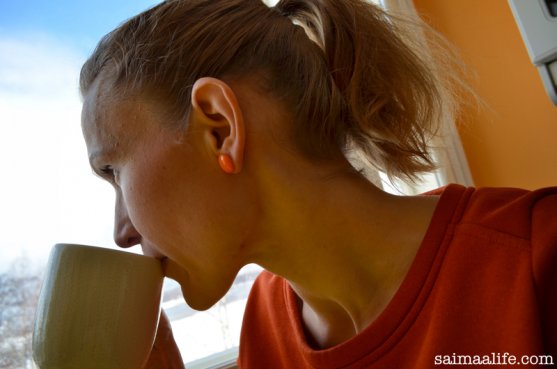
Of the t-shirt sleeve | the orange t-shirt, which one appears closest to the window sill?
the orange t-shirt

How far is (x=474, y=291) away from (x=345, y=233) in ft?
0.60

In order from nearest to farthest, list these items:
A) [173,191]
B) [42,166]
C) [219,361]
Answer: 1. [173,191]
2. [42,166]
3. [219,361]

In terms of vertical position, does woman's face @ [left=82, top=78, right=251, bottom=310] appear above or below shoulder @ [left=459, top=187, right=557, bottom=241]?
above

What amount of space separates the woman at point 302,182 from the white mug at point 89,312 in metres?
0.10

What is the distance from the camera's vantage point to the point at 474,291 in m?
0.55

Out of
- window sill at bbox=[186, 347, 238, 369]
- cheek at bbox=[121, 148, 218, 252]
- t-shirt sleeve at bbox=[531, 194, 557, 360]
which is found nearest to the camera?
t-shirt sleeve at bbox=[531, 194, 557, 360]

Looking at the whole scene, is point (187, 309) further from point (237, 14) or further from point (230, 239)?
point (237, 14)

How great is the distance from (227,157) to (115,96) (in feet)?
0.60

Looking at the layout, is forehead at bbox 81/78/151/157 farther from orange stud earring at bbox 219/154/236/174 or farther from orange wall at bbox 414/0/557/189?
orange wall at bbox 414/0/557/189

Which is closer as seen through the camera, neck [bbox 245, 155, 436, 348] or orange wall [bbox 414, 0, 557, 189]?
neck [bbox 245, 155, 436, 348]

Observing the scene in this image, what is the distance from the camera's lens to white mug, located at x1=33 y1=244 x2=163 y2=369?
0.52 m

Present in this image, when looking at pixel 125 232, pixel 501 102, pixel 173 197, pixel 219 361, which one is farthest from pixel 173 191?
pixel 501 102

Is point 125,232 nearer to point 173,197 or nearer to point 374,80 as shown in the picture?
point 173,197

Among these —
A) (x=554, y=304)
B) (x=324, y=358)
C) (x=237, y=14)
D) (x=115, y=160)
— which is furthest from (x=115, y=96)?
(x=554, y=304)
